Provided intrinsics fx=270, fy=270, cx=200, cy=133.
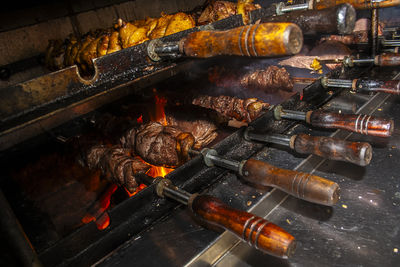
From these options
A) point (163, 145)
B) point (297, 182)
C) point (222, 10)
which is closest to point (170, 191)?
point (297, 182)

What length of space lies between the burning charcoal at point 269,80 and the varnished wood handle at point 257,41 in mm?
2991

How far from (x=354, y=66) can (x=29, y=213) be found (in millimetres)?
4086

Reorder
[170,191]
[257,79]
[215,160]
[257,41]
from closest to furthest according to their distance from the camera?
[257,41] → [170,191] → [215,160] → [257,79]

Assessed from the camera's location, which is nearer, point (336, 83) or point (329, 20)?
point (329, 20)

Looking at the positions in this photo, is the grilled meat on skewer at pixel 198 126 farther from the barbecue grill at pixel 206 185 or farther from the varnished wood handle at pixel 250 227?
the varnished wood handle at pixel 250 227

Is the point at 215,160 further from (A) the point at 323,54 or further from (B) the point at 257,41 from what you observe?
(A) the point at 323,54

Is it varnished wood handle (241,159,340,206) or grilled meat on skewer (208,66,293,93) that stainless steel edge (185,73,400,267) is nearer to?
varnished wood handle (241,159,340,206)

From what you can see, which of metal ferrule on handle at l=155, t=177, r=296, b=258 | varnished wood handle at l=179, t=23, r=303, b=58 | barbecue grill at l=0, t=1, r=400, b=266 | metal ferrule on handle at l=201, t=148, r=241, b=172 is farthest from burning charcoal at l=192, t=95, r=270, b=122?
varnished wood handle at l=179, t=23, r=303, b=58

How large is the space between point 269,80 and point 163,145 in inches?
82.2

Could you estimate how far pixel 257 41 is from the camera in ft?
3.84

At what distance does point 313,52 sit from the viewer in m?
5.05

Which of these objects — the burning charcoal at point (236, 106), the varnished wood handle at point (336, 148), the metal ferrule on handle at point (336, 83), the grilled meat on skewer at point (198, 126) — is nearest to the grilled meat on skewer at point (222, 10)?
the burning charcoal at point (236, 106)

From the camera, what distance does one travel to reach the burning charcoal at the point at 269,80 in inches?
163

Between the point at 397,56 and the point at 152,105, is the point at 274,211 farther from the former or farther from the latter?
the point at 152,105
